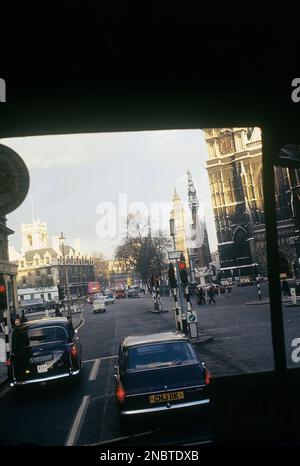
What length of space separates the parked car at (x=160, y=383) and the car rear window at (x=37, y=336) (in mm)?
3681

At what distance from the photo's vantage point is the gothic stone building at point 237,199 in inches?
2579

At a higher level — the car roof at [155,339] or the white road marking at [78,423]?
the car roof at [155,339]

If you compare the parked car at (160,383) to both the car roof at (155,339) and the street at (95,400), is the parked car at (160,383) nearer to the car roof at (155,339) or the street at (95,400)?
the car roof at (155,339)

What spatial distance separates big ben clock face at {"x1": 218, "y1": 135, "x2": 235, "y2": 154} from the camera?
231 ft

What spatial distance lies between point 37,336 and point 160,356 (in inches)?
176

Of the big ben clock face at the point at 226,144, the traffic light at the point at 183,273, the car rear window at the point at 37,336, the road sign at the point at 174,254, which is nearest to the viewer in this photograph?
the car rear window at the point at 37,336

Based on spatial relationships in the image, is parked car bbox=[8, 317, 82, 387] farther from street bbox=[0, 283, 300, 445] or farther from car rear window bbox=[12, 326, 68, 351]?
street bbox=[0, 283, 300, 445]

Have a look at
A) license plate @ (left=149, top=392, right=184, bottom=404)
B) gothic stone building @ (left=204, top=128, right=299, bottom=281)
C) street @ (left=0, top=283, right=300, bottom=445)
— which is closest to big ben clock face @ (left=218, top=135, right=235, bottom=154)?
gothic stone building @ (left=204, top=128, right=299, bottom=281)

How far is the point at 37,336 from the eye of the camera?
9.90 metres

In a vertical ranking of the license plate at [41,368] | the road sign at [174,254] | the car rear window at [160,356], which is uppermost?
the road sign at [174,254]

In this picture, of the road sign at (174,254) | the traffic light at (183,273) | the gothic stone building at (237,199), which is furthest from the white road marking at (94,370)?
the gothic stone building at (237,199)

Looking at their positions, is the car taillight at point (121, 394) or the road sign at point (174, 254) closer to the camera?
the car taillight at point (121, 394)
